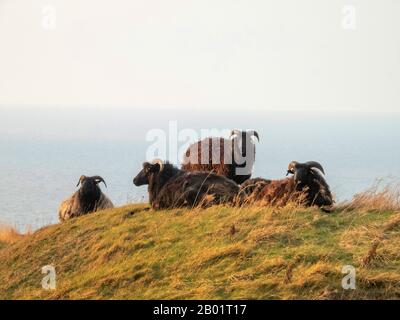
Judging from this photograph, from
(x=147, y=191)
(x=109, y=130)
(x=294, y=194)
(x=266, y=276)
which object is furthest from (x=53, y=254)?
(x=109, y=130)

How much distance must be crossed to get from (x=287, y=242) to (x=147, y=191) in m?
6.69

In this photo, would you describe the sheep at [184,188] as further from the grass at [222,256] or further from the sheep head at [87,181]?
the sheep head at [87,181]

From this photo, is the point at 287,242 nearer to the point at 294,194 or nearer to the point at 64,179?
the point at 294,194

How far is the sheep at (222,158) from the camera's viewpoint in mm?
22438

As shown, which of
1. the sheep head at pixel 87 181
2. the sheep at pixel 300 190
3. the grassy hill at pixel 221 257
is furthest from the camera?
the sheep head at pixel 87 181

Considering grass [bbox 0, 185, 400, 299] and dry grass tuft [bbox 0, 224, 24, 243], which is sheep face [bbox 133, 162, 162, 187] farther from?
dry grass tuft [bbox 0, 224, 24, 243]

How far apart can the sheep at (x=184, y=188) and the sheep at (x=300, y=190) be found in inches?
25.6

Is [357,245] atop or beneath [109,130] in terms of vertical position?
atop

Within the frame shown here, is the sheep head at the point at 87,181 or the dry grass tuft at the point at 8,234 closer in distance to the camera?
the sheep head at the point at 87,181

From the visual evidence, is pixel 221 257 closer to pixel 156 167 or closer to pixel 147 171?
pixel 156 167

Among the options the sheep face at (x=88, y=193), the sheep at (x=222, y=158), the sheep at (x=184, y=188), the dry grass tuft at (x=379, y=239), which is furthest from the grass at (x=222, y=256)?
the sheep at (x=222, y=158)

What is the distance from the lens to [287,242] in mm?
13219

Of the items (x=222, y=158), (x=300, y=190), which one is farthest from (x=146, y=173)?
(x=300, y=190)

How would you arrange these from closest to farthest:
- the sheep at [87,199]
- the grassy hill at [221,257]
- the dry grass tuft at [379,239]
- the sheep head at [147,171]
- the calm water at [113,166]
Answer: the grassy hill at [221,257] < the dry grass tuft at [379,239] < the sheep head at [147,171] < the sheep at [87,199] < the calm water at [113,166]
